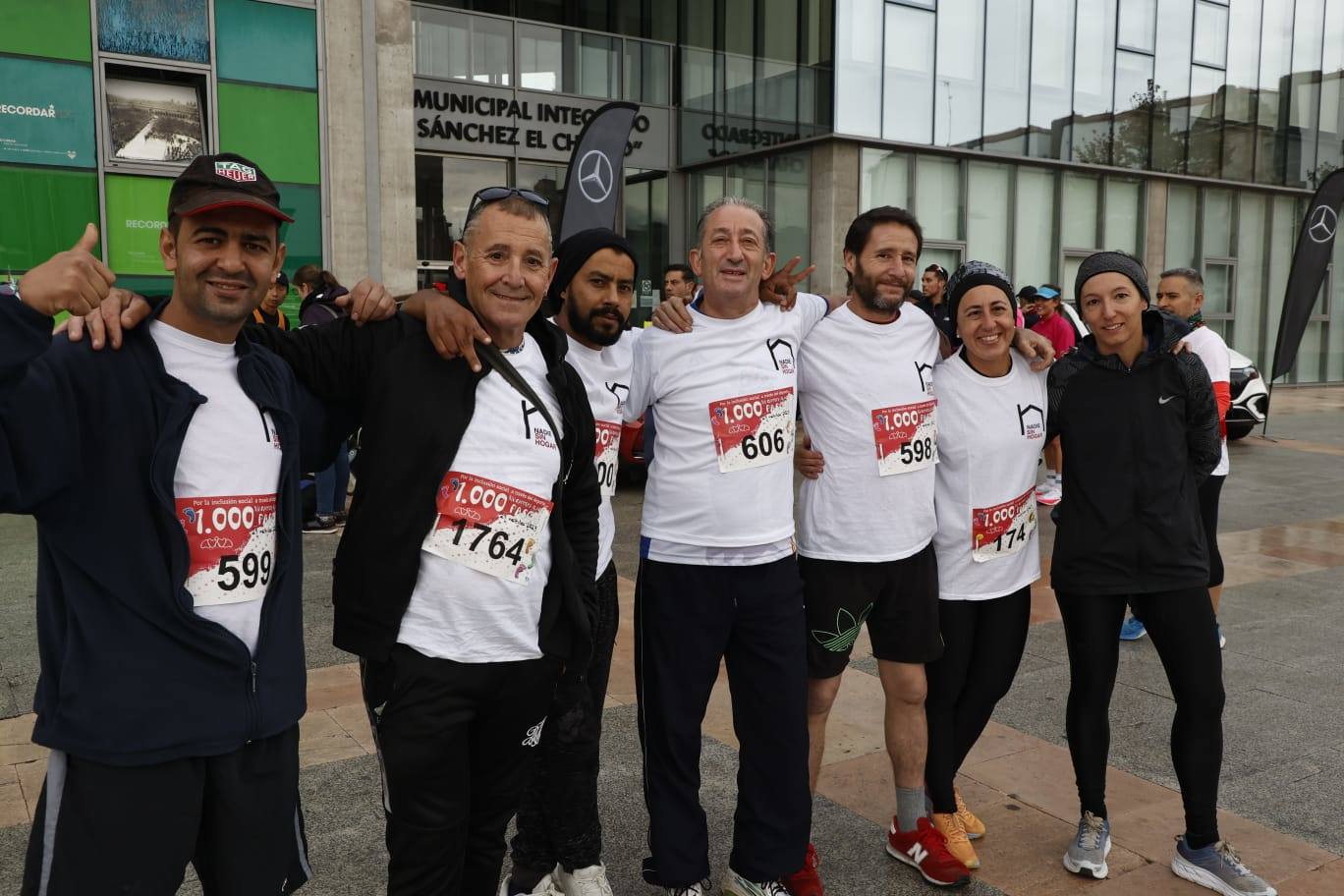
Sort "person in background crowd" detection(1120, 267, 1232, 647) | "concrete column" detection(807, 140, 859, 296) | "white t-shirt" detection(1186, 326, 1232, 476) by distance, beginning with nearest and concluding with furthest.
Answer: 1. "person in background crowd" detection(1120, 267, 1232, 647)
2. "white t-shirt" detection(1186, 326, 1232, 476)
3. "concrete column" detection(807, 140, 859, 296)

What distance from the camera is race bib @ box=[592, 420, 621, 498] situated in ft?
10.6

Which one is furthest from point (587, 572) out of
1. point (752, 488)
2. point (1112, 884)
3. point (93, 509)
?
point (1112, 884)

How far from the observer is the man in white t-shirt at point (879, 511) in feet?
10.9

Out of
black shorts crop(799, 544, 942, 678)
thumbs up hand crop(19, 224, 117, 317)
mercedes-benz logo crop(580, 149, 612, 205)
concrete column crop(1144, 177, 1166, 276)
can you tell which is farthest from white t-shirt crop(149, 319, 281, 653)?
concrete column crop(1144, 177, 1166, 276)

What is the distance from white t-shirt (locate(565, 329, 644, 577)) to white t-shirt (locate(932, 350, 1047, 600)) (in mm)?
1019

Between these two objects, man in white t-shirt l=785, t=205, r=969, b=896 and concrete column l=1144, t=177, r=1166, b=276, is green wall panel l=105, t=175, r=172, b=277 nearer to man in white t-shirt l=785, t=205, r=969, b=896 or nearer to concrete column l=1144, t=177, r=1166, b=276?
man in white t-shirt l=785, t=205, r=969, b=896

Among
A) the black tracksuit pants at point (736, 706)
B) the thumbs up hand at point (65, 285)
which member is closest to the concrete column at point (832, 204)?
the black tracksuit pants at point (736, 706)

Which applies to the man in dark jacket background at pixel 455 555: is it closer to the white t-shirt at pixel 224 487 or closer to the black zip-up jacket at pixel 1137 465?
the white t-shirt at pixel 224 487

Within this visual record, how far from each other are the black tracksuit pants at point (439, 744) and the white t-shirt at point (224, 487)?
399 mm

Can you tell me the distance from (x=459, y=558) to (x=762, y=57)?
59.2 feet

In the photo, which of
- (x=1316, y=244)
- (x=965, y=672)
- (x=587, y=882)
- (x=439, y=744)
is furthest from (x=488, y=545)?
(x=1316, y=244)

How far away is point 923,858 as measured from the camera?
3334 millimetres

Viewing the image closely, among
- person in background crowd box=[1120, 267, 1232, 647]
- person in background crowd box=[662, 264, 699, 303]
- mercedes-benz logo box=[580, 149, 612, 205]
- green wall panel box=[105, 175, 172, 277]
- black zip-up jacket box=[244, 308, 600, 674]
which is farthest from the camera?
green wall panel box=[105, 175, 172, 277]

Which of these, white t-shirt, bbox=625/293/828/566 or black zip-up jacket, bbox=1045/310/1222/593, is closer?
white t-shirt, bbox=625/293/828/566
